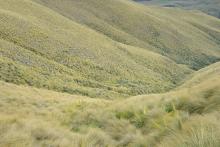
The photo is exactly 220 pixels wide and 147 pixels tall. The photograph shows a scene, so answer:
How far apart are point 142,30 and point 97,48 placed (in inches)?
896

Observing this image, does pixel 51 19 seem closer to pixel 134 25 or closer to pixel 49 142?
pixel 134 25

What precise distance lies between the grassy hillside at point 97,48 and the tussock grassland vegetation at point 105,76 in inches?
6.4

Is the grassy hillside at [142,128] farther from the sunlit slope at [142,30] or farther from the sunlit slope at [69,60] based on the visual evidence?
the sunlit slope at [142,30]

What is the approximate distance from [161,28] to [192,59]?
11.6m

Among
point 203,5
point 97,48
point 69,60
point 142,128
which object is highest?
point 142,128

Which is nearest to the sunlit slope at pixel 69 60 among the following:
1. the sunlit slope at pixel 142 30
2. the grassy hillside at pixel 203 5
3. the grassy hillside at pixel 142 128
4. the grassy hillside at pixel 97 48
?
the grassy hillside at pixel 97 48

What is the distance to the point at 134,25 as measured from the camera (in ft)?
238

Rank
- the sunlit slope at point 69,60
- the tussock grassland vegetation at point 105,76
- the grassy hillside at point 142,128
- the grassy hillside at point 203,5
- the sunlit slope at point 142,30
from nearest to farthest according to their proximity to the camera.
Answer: the grassy hillside at point 142,128 → the tussock grassland vegetation at point 105,76 → the sunlit slope at point 69,60 → the sunlit slope at point 142,30 → the grassy hillside at point 203,5

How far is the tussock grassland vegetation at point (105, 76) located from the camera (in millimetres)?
7281

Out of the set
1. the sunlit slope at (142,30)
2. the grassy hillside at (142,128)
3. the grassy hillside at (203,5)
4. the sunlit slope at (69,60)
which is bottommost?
the grassy hillside at (203,5)

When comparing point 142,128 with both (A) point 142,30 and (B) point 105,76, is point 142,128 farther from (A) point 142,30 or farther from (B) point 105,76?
(A) point 142,30

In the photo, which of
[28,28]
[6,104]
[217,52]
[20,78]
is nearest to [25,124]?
[6,104]

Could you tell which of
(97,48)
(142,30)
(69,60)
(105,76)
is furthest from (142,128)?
(142,30)

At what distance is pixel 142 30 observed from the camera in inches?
2832
